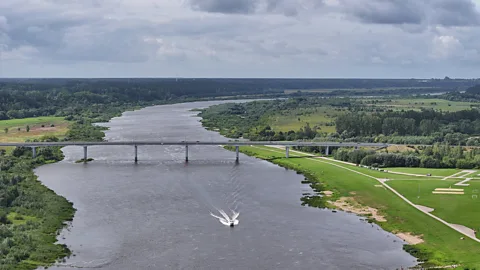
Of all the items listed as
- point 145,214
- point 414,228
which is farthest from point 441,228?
point 145,214

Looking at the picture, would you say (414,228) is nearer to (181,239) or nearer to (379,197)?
(379,197)

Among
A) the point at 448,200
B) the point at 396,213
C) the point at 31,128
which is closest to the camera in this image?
the point at 396,213

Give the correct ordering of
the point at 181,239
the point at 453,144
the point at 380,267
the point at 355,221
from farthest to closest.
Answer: the point at 453,144, the point at 355,221, the point at 181,239, the point at 380,267

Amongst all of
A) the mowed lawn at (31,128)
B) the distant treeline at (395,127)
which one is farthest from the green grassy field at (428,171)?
the mowed lawn at (31,128)

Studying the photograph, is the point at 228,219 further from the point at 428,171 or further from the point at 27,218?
the point at 428,171

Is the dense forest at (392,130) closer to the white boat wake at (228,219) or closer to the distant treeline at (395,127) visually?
the distant treeline at (395,127)

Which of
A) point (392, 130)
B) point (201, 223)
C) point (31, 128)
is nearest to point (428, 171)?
point (201, 223)
